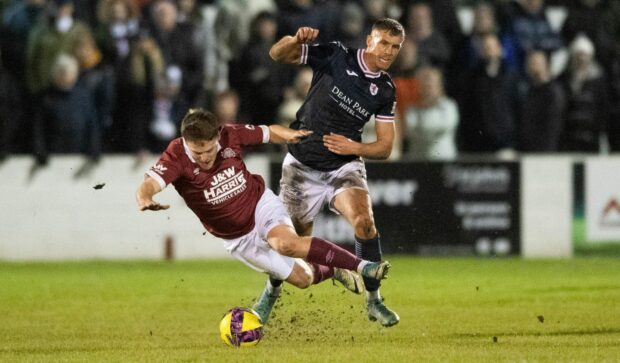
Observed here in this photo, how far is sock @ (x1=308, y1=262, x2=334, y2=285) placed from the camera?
1131 centimetres

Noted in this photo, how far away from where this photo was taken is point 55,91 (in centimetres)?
1836

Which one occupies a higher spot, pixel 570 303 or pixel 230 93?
pixel 230 93

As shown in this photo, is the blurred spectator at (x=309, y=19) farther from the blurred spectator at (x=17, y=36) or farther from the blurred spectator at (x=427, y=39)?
the blurred spectator at (x=17, y=36)

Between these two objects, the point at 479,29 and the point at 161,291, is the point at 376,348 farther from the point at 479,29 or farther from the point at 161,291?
the point at 479,29

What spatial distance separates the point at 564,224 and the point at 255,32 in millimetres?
4935

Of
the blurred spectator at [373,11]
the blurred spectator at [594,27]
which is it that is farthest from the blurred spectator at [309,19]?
the blurred spectator at [594,27]

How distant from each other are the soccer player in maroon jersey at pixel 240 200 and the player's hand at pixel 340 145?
0.23 m

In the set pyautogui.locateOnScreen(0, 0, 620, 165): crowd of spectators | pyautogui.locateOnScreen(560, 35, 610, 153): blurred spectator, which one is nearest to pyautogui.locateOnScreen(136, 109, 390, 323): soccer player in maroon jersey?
pyautogui.locateOnScreen(0, 0, 620, 165): crowd of spectators

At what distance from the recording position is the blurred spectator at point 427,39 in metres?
19.1

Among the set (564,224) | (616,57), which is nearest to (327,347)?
(564,224)

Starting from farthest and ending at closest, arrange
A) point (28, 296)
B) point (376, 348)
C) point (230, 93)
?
point (230, 93) < point (28, 296) < point (376, 348)

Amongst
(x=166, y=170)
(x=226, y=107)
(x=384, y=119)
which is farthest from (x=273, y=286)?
(x=226, y=107)

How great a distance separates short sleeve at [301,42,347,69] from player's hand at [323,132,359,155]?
65 cm

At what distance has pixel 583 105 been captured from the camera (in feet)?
63.3
